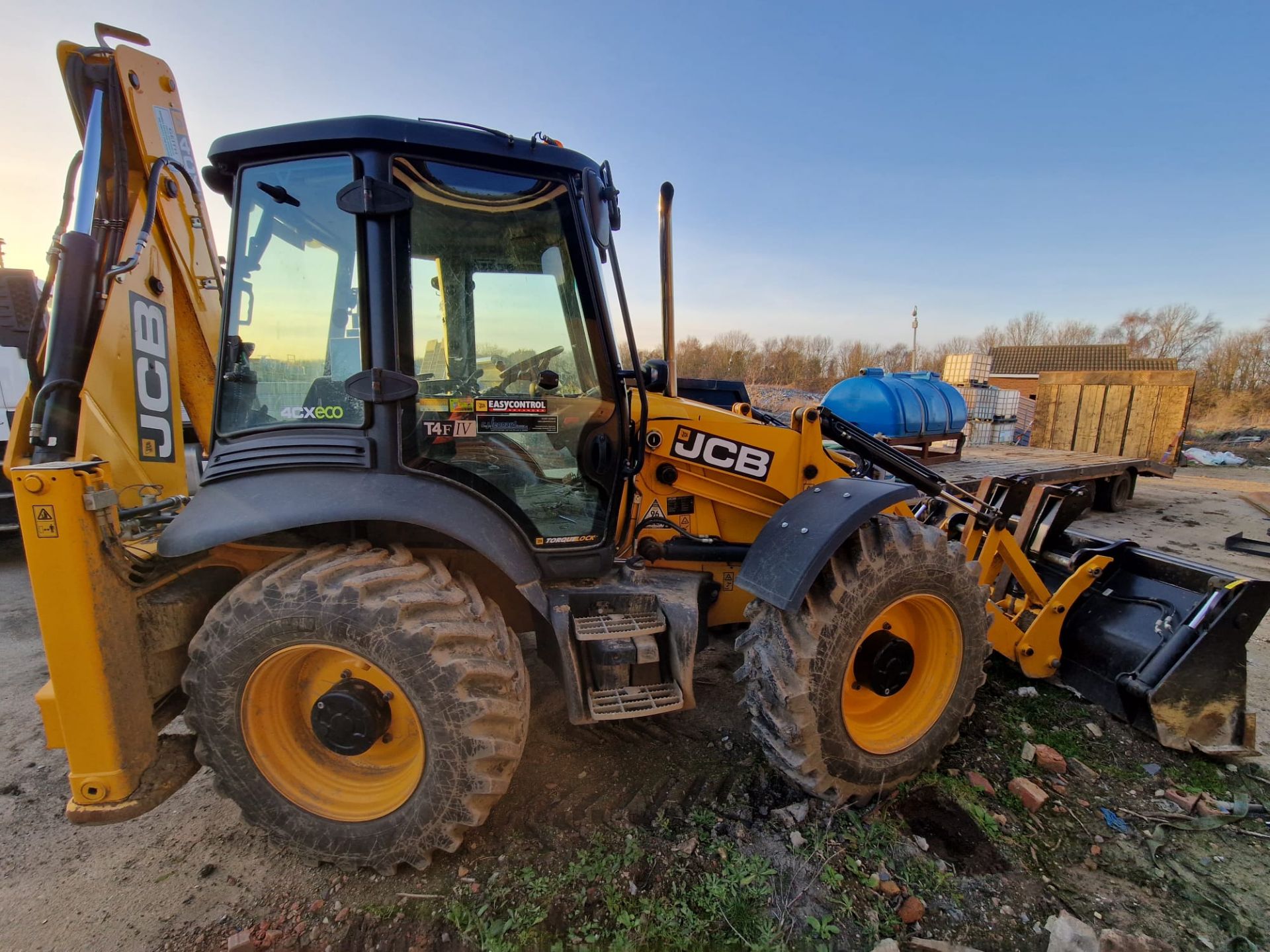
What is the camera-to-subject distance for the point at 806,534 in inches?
100

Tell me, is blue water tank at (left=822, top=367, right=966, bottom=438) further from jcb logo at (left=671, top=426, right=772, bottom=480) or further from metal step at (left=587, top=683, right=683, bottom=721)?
metal step at (left=587, top=683, right=683, bottom=721)

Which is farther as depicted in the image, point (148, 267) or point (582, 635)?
point (148, 267)

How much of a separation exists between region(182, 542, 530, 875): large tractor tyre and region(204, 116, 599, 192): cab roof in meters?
1.48

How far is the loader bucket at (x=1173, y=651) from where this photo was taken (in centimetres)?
297

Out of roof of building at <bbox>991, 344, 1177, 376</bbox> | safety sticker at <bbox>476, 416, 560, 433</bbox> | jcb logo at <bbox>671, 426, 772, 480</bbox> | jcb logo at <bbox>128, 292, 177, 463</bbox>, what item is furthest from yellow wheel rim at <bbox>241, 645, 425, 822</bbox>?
roof of building at <bbox>991, 344, 1177, 376</bbox>

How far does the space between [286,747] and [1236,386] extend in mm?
39310

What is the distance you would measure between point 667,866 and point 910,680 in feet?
4.84

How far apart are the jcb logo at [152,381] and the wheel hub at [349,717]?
1.58m

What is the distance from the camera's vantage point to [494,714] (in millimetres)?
2172

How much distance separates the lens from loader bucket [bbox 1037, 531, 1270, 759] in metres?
2.97

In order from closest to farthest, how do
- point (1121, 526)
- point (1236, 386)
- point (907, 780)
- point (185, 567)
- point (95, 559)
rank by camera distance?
1. point (95, 559)
2. point (185, 567)
3. point (907, 780)
4. point (1121, 526)
5. point (1236, 386)

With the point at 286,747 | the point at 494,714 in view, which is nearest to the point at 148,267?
the point at 286,747

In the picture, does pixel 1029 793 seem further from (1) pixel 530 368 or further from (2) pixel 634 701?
(1) pixel 530 368

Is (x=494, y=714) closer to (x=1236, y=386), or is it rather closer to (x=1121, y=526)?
(x=1121, y=526)
